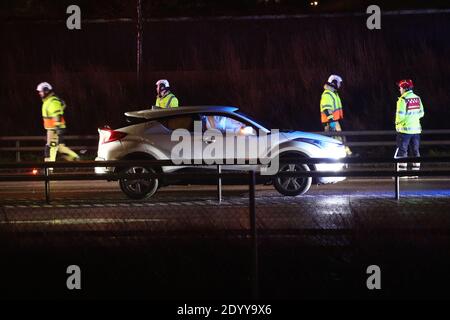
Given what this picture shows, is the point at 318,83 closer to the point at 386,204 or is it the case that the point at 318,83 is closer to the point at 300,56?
the point at 300,56

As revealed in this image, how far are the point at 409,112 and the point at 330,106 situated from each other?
1836mm

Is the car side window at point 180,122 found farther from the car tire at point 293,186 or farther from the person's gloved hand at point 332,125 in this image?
the person's gloved hand at point 332,125

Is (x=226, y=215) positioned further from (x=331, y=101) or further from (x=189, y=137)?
(x=331, y=101)

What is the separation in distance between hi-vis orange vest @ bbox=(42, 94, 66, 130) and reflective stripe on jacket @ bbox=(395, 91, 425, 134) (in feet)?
23.9

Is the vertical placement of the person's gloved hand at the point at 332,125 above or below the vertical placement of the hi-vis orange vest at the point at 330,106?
below

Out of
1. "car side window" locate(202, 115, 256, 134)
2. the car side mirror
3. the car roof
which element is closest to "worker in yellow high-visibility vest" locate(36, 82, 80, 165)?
the car roof

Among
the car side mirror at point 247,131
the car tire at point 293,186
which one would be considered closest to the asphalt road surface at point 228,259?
the car tire at point 293,186

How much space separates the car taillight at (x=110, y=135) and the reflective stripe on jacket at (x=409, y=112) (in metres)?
6.08

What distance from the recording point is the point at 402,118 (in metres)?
17.2

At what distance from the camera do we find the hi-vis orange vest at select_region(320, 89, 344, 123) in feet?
58.9

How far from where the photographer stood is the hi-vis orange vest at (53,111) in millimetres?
17812

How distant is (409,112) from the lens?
17.1m

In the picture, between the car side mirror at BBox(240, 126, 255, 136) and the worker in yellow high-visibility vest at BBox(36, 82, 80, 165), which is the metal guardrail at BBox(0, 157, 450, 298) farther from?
the worker in yellow high-visibility vest at BBox(36, 82, 80, 165)

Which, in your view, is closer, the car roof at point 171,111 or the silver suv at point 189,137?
the silver suv at point 189,137
